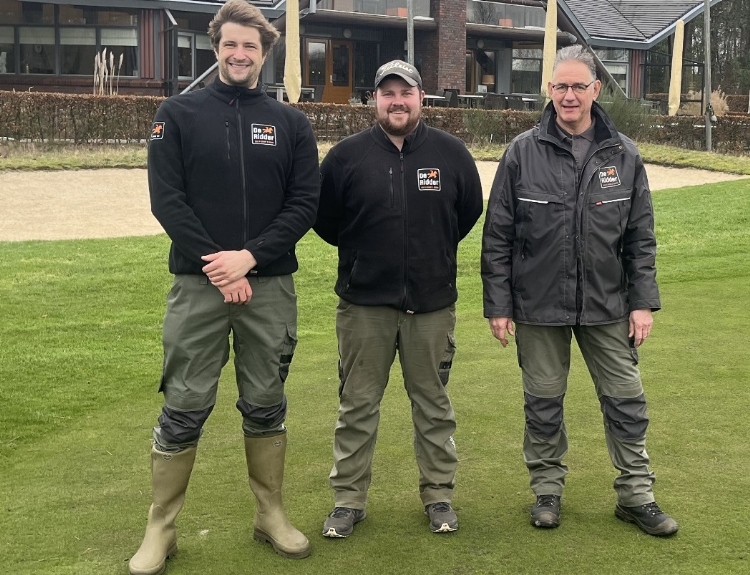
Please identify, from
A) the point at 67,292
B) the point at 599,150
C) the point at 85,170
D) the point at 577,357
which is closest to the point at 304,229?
the point at 599,150

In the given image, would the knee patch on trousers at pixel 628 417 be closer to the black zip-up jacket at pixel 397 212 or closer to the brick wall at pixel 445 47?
the black zip-up jacket at pixel 397 212

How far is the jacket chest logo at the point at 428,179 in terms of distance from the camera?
157 inches

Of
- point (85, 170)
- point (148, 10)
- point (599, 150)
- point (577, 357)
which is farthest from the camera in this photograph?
point (148, 10)

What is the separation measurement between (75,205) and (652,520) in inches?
455

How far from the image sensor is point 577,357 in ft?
21.7

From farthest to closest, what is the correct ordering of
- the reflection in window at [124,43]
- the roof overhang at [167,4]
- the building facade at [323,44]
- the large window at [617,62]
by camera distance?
the large window at [617,62] < the reflection in window at [124,43] < the building facade at [323,44] < the roof overhang at [167,4]

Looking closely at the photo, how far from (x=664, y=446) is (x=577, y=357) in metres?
1.90

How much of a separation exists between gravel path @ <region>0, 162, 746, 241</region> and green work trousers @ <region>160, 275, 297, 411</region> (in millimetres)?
8868

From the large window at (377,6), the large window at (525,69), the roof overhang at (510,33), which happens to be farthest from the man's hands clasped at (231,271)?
the large window at (525,69)

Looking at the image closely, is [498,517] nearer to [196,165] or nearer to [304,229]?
[304,229]

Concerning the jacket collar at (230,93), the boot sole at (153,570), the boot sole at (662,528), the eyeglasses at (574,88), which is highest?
the eyeglasses at (574,88)

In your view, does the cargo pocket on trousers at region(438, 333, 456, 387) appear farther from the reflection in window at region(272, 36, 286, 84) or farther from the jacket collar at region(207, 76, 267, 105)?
the reflection in window at region(272, 36, 286, 84)

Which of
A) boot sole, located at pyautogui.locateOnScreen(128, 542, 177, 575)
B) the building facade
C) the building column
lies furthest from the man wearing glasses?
the building column

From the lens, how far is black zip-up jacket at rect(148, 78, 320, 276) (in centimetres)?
Result: 362
